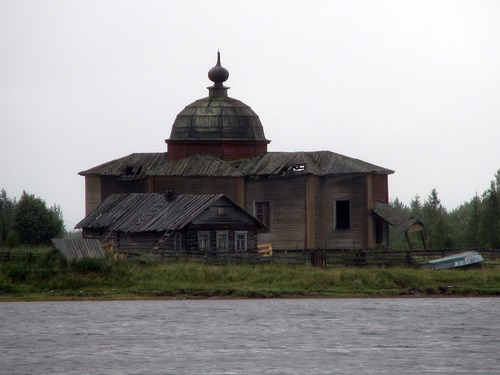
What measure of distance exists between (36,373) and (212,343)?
6.37m

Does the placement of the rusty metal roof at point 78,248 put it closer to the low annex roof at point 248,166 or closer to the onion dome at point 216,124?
the low annex roof at point 248,166

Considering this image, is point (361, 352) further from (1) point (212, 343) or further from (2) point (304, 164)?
(2) point (304, 164)

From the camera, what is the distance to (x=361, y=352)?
32688 mm

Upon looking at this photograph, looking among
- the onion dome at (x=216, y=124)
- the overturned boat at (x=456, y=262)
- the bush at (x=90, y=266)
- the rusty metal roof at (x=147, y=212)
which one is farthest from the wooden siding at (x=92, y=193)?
the overturned boat at (x=456, y=262)

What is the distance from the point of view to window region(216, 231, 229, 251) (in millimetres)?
59781

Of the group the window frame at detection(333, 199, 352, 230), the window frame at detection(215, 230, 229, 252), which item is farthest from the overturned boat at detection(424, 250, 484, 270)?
the window frame at detection(333, 199, 352, 230)

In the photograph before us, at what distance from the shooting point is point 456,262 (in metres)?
51.7

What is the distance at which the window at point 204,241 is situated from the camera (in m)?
59.2

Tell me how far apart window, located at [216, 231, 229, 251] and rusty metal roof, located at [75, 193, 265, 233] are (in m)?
1.30

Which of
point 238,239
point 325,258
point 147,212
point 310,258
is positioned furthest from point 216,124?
point 325,258

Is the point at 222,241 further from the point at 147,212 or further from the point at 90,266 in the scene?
the point at 90,266

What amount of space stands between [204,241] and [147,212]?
3565 mm

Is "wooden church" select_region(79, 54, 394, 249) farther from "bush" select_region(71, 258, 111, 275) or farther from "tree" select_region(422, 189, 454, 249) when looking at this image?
"bush" select_region(71, 258, 111, 275)

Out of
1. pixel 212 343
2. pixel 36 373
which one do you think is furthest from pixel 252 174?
pixel 36 373
